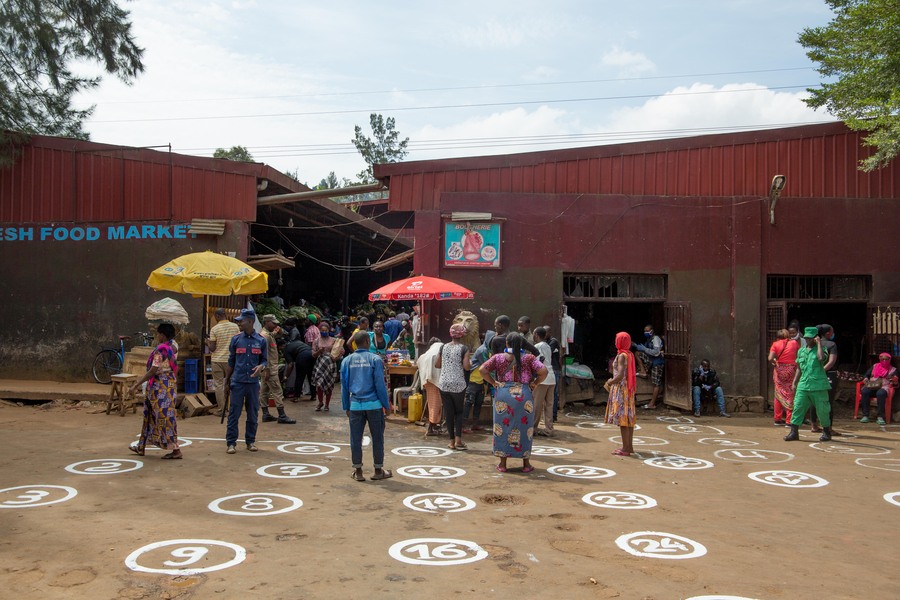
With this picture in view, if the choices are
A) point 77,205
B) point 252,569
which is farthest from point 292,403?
point 252,569

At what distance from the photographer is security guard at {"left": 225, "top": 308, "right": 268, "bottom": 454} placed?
26.9ft

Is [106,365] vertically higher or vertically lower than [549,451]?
higher

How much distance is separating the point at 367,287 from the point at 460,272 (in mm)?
12707

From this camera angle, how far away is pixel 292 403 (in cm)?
1270

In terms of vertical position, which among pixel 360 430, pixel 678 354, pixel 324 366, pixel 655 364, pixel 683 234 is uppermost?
pixel 683 234

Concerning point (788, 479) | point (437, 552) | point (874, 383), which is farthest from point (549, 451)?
point (874, 383)

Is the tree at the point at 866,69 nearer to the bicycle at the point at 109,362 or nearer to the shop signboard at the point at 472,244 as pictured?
the shop signboard at the point at 472,244

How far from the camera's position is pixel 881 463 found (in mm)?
8477

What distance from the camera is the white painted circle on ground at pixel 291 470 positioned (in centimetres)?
714

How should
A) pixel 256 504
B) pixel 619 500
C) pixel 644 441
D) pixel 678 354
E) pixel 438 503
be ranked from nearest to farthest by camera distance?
pixel 256 504 < pixel 438 503 < pixel 619 500 < pixel 644 441 < pixel 678 354

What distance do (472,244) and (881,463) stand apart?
24.1ft

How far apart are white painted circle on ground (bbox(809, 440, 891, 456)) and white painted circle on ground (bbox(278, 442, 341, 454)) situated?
6456mm

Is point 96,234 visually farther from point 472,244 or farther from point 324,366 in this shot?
point 472,244

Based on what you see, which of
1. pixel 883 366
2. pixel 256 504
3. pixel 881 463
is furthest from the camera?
pixel 883 366
